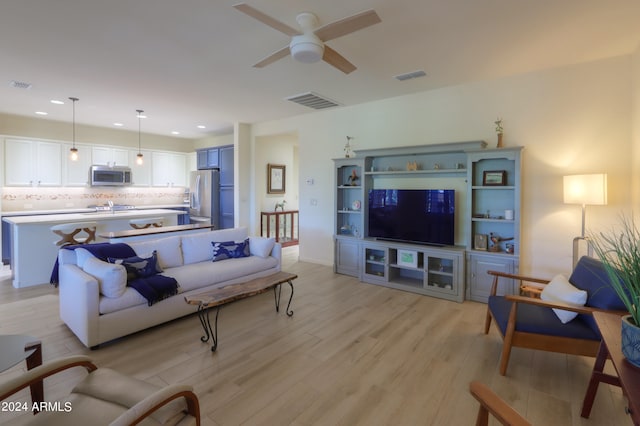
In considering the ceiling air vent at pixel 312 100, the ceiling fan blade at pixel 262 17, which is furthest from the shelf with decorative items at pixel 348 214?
the ceiling fan blade at pixel 262 17

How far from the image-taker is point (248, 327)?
331 centimetres

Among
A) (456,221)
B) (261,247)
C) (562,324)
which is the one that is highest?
(456,221)

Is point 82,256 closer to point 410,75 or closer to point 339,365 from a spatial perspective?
point 339,365

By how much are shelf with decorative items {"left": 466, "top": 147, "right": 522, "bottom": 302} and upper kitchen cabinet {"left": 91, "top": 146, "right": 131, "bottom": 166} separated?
777cm

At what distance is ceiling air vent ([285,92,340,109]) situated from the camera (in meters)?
4.98

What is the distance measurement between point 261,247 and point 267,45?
2595 millimetres

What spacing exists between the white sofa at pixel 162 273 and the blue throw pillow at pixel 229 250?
0.25 feet

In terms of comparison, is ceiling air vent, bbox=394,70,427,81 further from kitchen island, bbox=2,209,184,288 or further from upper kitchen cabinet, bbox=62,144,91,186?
upper kitchen cabinet, bbox=62,144,91,186

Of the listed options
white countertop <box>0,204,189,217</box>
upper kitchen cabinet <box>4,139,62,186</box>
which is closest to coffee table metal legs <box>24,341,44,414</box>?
white countertop <box>0,204,189,217</box>

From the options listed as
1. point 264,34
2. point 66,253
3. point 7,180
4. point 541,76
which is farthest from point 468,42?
point 7,180

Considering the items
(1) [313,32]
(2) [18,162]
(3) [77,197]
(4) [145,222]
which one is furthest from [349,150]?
(2) [18,162]

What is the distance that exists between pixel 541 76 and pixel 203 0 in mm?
3923

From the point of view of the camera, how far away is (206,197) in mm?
7809

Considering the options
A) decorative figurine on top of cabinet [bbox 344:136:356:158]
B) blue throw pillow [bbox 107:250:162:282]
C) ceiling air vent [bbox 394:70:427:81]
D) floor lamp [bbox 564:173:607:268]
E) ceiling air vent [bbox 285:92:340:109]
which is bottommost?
blue throw pillow [bbox 107:250:162:282]
